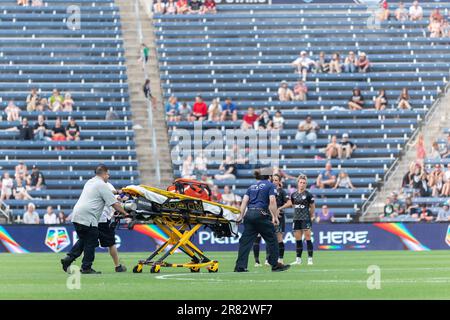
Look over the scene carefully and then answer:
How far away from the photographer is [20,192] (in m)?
38.0

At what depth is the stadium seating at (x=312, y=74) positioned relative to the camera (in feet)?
132

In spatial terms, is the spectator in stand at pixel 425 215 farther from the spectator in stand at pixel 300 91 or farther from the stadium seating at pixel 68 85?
the stadium seating at pixel 68 85

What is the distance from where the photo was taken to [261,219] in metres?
22.3

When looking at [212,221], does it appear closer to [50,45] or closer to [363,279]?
[363,279]

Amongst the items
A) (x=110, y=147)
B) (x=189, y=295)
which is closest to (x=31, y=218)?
(x=110, y=147)

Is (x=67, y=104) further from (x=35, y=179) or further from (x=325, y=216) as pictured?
(x=325, y=216)

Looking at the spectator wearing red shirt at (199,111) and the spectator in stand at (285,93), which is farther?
the spectator in stand at (285,93)

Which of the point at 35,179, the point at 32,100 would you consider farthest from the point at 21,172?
the point at 32,100

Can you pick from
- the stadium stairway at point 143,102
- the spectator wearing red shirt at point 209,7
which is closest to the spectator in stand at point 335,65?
the spectator wearing red shirt at point 209,7

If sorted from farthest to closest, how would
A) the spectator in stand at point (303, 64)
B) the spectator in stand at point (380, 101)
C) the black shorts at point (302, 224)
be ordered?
the spectator in stand at point (303, 64) < the spectator in stand at point (380, 101) < the black shorts at point (302, 224)

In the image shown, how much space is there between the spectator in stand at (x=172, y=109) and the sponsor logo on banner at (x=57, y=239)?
769 cm

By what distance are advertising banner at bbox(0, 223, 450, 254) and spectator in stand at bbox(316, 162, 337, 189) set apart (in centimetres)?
353

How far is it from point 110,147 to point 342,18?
426 inches

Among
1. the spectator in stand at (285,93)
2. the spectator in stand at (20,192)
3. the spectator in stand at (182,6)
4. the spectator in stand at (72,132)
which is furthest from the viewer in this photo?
the spectator in stand at (182,6)
